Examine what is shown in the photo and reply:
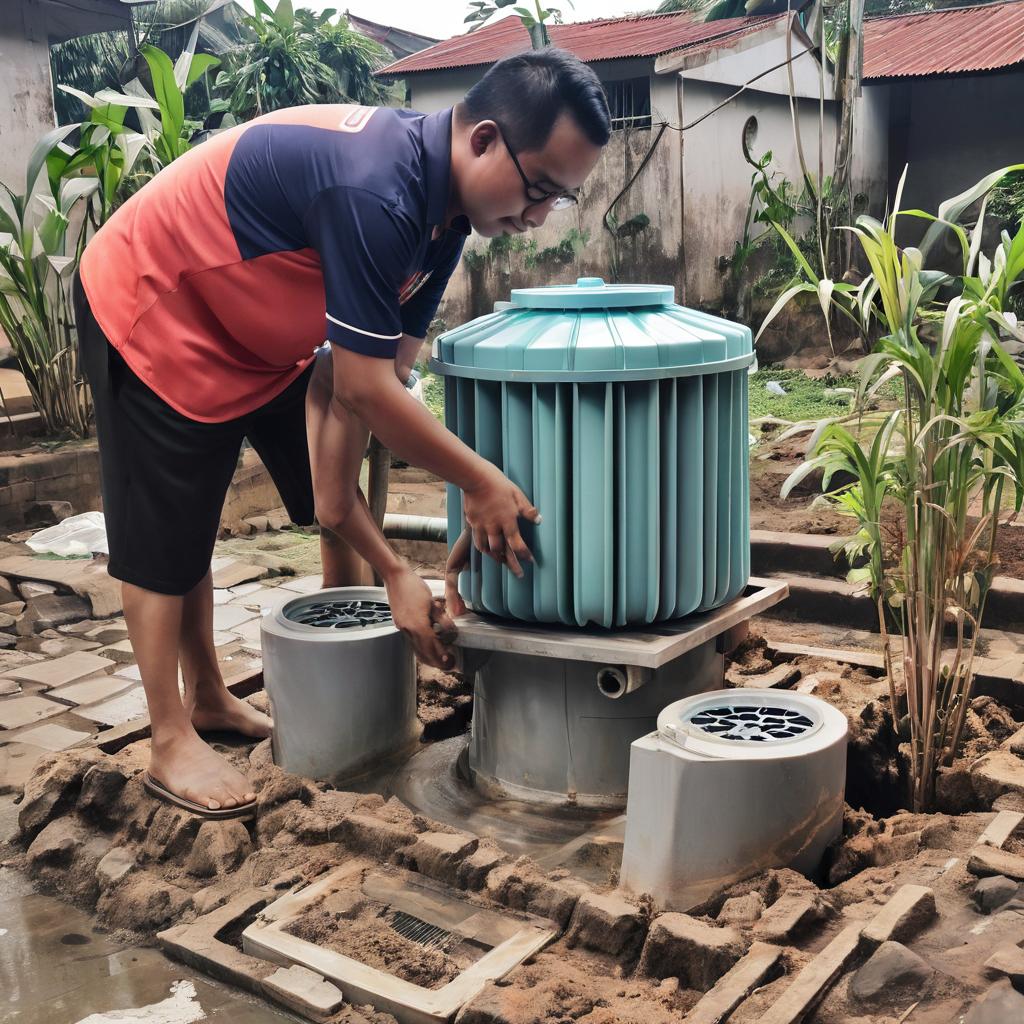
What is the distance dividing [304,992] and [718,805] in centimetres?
84

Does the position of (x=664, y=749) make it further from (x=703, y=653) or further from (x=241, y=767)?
(x=241, y=767)

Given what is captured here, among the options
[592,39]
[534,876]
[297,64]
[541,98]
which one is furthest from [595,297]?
[297,64]

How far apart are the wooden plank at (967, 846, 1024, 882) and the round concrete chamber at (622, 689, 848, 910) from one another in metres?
0.29

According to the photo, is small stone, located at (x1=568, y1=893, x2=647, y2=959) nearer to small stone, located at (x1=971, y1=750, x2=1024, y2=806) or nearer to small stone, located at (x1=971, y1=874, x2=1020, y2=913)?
small stone, located at (x1=971, y1=874, x2=1020, y2=913)

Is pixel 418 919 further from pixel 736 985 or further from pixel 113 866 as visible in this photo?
pixel 113 866

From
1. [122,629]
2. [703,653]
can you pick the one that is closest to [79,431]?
[122,629]

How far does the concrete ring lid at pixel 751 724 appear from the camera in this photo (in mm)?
2248

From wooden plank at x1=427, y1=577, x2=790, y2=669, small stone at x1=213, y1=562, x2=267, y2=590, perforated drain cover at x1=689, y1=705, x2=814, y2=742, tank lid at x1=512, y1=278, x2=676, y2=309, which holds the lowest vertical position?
small stone at x1=213, y1=562, x2=267, y2=590

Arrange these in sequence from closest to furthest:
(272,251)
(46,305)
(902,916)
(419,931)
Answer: (902,916) → (419,931) → (272,251) → (46,305)

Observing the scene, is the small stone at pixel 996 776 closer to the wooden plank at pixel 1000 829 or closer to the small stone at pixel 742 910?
the wooden plank at pixel 1000 829

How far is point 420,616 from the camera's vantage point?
105 inches

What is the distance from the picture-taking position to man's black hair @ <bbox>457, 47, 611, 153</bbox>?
232 centimetres

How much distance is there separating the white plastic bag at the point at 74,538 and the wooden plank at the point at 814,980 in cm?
458

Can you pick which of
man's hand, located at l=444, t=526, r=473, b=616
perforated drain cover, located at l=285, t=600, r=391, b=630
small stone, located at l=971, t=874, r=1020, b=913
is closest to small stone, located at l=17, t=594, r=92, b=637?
perforated drain cover, located at l=285, t=600, r=391, b=630
